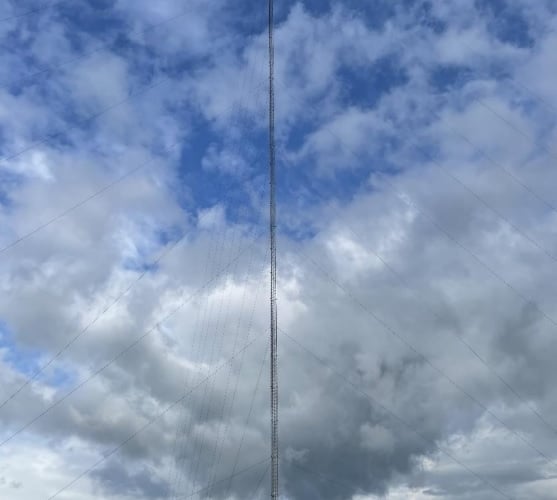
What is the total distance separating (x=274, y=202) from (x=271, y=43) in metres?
16.3

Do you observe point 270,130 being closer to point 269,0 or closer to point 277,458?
point 269,0

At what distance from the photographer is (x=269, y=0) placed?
154 metres

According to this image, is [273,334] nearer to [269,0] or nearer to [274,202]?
[274,202]

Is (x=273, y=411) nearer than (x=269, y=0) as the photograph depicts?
Yes

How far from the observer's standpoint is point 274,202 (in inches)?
5930

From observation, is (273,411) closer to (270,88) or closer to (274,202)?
(274,202)

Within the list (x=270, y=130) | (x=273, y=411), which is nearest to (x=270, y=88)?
(x=270, y=130)

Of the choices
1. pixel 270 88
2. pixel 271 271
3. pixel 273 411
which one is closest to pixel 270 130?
pixel 270 88

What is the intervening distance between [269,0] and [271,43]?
417 cm

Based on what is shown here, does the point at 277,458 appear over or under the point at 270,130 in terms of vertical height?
under

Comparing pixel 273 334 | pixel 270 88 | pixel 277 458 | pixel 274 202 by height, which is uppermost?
pixel 270 88

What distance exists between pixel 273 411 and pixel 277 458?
446 cm

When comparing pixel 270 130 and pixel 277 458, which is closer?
pixel 277 458

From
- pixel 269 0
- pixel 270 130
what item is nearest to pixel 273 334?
pixel 270 130
